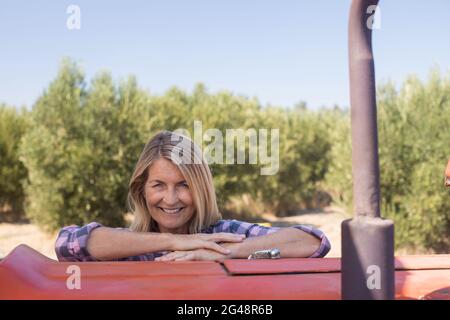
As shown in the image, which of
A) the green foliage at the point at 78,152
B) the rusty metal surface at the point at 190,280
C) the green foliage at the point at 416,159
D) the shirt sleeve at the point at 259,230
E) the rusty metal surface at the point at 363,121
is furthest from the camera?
the green foliage at the point at 78,152

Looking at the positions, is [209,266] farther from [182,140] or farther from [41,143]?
[41,143]

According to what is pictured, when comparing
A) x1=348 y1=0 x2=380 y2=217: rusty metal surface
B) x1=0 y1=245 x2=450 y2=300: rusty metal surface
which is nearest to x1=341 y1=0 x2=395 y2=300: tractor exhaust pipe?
x1=348 y1=0 x2=380 y2=217: rusty metal surface

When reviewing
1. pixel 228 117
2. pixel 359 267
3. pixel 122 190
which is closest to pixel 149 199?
pixel 359 267

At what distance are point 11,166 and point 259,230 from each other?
12.0 metres

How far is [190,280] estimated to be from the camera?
1018 millimetres

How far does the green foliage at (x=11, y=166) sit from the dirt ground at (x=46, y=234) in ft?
2.18

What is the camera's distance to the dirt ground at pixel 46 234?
9.71m

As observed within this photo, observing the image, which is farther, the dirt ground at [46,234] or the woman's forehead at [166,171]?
the dirt ground at [46,234]

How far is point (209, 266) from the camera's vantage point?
3.77 feet

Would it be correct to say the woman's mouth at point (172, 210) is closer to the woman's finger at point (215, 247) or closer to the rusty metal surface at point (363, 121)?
the woman's finger at point (215, 247)

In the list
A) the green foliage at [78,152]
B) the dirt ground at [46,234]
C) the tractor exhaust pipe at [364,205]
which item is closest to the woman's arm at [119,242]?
the tractor exhaust pipe at [364,205]

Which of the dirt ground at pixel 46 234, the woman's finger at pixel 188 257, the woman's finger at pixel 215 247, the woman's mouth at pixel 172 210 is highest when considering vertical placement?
the woman's mouth at pixel 172 210

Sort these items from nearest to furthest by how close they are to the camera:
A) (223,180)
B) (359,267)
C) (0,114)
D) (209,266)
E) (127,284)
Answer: (359,267) < (127,284) < (209,266) < (223,180) < (0,114)
